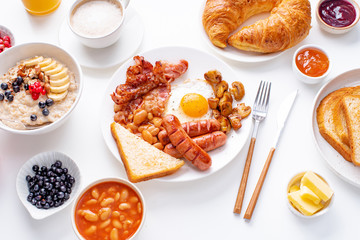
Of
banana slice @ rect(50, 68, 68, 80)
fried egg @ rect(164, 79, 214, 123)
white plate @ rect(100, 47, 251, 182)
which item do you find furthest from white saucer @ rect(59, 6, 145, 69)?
fried egg @ rect(164, 79, 214, 123)

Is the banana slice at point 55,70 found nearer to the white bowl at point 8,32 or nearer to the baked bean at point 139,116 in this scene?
the white bowl at point 8,32

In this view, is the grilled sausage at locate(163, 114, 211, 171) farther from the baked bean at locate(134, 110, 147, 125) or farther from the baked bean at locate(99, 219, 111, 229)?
the baked bean at locate(99, 219, 111, 229)

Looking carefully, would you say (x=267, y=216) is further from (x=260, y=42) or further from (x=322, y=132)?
(x=260, y=42)

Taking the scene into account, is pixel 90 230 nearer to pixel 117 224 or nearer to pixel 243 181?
pixel 117 224

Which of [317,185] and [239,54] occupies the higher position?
[239,54]

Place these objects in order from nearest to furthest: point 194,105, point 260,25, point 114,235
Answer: point 114,235 → point 194,105 → point 260,25

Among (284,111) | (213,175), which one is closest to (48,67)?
(213,175)
